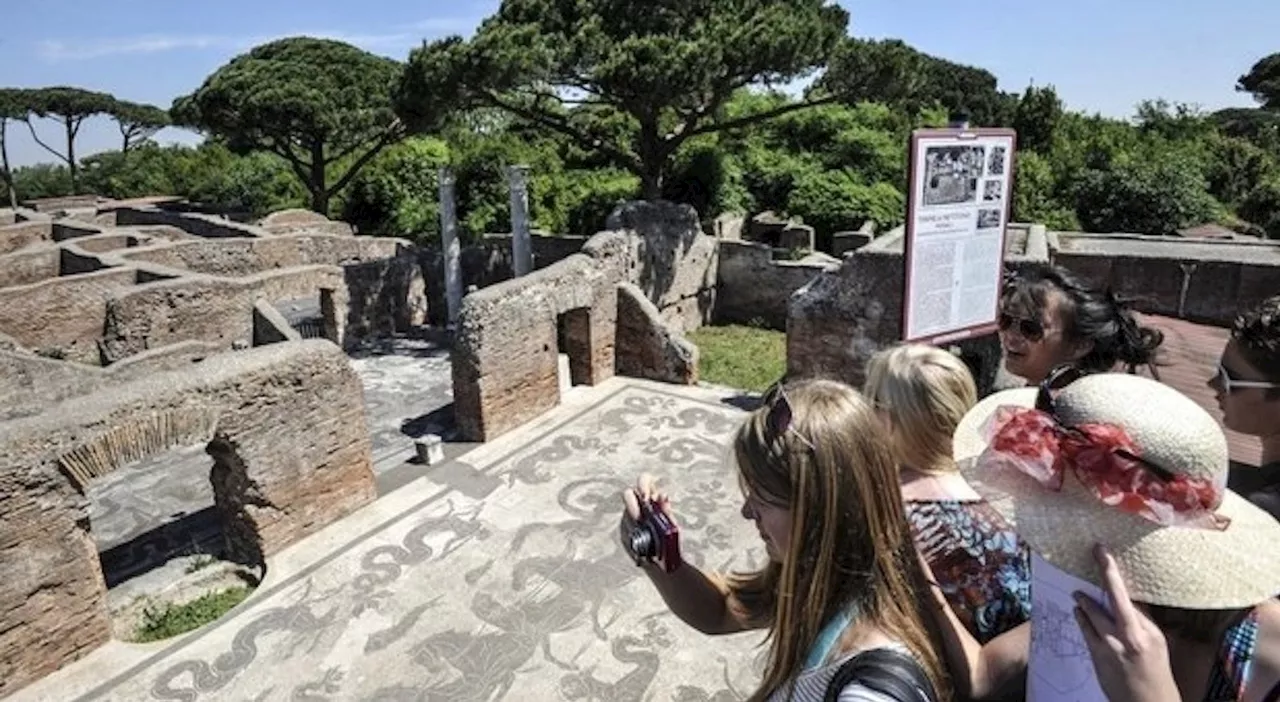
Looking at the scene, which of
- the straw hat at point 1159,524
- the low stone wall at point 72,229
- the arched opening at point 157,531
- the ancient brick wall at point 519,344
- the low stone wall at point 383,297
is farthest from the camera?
the low stone wall at point 72,229

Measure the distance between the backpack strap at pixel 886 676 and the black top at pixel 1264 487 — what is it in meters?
1.49

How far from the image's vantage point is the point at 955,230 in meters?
5.25

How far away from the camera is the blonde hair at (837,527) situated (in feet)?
6.13

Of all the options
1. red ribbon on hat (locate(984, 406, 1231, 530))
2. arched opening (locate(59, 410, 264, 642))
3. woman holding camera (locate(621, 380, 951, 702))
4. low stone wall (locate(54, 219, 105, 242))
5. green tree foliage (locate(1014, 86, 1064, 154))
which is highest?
green tree foliage (locate(1014, 86, 1064, 154))

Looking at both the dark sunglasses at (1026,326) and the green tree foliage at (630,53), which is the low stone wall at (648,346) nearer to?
the green tree foliage at (630,53)

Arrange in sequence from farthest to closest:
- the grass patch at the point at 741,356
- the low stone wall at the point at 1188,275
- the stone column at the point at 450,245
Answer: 1. the stone column at the point at 450,245
2. the grass patch at the point at 741,356
3. the low stone wall at the point at 1188,275

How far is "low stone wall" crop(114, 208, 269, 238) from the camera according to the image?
21.9 m

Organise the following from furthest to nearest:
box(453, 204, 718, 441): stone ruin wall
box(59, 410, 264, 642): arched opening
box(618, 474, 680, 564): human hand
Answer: box(453, 204, 718, 441): stone ruin wall
box(59, 410, 264, 642): arched opening
box(618, 474, 680, 564): human hand

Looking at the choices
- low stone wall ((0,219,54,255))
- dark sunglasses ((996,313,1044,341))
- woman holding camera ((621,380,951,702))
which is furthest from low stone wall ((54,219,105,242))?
woman holding camera ((621,380,951,702))

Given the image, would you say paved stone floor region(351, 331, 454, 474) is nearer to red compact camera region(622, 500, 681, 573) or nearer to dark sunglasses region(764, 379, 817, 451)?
red compact camera region(622, 500, 681, 573)

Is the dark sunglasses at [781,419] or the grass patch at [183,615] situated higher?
the dark sunglasses at [781,419]

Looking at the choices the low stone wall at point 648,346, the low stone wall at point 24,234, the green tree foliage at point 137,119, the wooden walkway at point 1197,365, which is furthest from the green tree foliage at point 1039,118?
the green tree foliage at point 137,119

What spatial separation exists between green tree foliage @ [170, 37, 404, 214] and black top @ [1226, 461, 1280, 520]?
26.6 metres

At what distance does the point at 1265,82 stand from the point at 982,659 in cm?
6991
